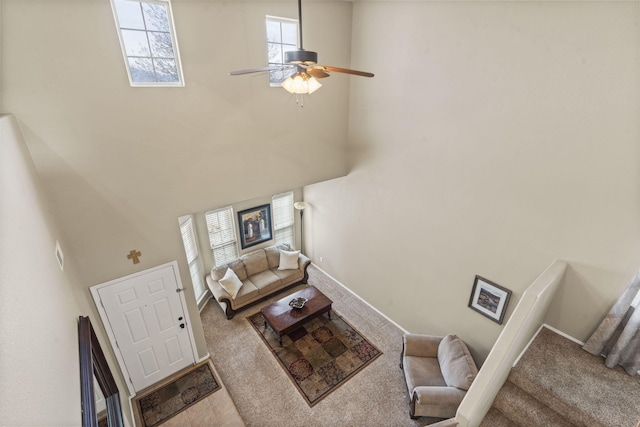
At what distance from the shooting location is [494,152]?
360cm

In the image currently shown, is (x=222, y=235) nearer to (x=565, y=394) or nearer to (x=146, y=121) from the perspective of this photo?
(x=146, y=121)

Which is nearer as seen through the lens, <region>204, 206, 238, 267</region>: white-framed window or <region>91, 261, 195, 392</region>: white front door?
<region>91, 261, 195, 392</region>: white front door

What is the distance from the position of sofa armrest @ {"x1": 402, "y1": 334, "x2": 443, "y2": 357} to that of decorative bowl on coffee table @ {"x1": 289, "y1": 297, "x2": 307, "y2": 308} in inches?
79.8

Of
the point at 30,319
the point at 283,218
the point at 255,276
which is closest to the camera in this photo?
the point at 30,319

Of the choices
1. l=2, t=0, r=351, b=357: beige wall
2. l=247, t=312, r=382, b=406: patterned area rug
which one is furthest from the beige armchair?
l=2, t=0, r=351, b=357: beige wall

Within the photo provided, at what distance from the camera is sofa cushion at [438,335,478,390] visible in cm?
388

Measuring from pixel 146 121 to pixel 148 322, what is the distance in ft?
9.22

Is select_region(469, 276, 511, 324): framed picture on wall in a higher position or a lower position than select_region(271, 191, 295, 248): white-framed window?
higher

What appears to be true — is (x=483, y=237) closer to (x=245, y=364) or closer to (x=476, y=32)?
(x=476, y=32)

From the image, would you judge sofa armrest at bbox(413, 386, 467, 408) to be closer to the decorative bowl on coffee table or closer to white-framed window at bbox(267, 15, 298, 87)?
the decorative bowl on coffee table

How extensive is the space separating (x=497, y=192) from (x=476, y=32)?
1927mm

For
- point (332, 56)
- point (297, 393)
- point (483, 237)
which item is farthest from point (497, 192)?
point (297, 393)

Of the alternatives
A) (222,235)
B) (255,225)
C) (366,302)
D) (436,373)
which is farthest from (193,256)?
(436,373)

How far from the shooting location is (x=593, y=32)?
2.69 metres
